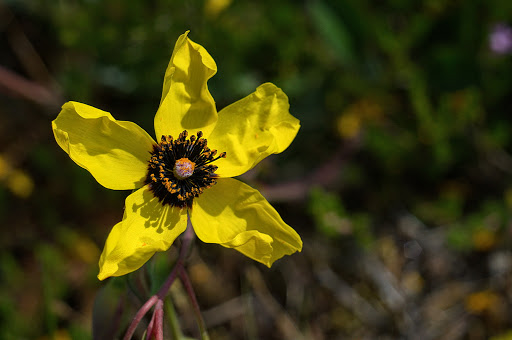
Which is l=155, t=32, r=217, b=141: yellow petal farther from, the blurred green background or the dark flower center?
the blurred green background

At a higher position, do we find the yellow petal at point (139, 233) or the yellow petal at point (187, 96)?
the yellow petal at point (187, 96)

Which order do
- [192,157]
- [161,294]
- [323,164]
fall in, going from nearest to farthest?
[161,294] → [192,157] → [323,164]

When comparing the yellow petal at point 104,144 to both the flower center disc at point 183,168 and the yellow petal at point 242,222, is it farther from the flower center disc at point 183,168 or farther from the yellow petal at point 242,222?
the yellow petal at point 242,222

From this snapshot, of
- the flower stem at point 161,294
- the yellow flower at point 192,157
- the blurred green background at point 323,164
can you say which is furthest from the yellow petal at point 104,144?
the blurred green background at point 323,164

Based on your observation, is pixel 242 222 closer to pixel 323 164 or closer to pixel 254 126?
pixel 254 126

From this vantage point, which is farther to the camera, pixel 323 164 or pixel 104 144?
pixel 323 164

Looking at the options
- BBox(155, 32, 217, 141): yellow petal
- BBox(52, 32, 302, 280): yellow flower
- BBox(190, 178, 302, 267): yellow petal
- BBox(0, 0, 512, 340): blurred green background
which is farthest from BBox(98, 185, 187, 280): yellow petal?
BBox(0, 0, 512, 340): blurred green background

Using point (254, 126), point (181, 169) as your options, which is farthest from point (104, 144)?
point (254, 126)

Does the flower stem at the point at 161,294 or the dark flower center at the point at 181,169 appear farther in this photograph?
the dark flower center at the point at 181,169
